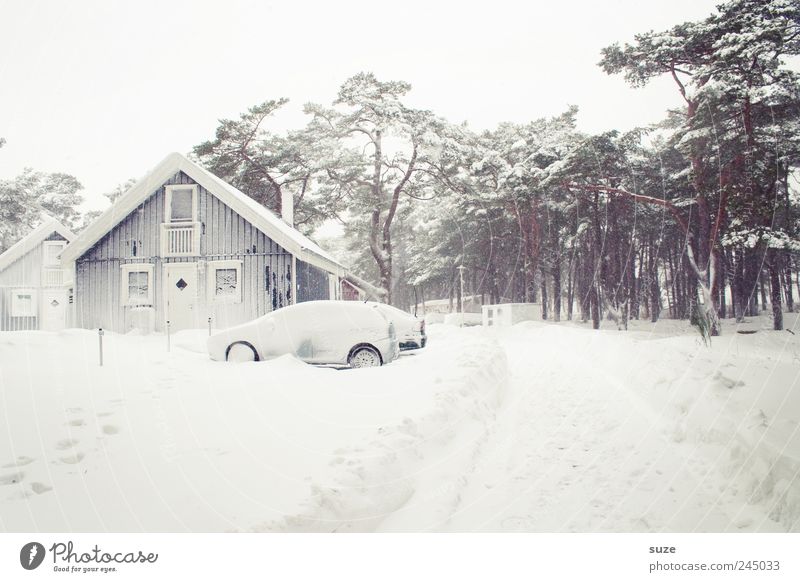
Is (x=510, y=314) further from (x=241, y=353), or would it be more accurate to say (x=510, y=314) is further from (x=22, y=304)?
(x=22, y=304)

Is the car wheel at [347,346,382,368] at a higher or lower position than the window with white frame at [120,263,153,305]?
lower

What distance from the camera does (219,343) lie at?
3693 millimetres

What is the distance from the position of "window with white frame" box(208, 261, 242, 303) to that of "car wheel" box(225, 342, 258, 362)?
47cm

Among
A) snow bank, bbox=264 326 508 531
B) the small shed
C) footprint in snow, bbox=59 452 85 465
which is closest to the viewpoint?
footprint in snow, bbox=59 452 85 465

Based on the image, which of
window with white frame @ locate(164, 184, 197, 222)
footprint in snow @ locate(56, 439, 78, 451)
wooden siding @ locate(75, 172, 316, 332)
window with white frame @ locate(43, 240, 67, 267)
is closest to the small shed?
wooden siding @ locate(75, 172, 316, 332)

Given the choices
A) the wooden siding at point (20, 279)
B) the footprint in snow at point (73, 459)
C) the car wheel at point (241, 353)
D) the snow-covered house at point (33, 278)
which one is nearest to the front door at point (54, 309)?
the snow-covered house at point (33, 278)

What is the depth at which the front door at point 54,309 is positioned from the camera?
11.1ft

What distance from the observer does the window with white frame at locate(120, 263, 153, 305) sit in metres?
3.92

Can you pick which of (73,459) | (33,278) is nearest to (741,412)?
(73,459)

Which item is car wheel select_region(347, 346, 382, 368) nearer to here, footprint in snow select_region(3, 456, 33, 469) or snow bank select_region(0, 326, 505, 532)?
snow bank select_region(0, 326, 505, 532)

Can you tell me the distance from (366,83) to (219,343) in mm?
2672

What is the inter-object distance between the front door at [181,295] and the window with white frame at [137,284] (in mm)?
153

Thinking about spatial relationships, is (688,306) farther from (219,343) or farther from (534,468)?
(219,343)

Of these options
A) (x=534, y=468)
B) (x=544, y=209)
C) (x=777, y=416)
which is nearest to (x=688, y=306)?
(x=777, y=416)
